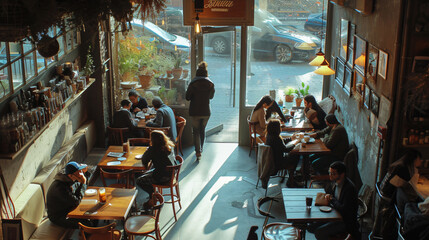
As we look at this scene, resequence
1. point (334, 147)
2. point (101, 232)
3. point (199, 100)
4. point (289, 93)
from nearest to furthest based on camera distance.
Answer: point (101, 232)
point (334, 147)
point (199, 100)
point (289, 93)

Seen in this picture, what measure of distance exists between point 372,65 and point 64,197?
16.6 feet

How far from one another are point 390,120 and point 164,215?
12.8 feet

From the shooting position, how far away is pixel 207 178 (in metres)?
9.95

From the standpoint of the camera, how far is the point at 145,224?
721 cm

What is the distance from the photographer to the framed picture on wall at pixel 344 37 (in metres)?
9.78

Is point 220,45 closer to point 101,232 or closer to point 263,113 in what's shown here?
point 263,113

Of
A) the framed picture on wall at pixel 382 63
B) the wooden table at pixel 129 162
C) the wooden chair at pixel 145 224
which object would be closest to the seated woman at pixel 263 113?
the wooden table at pixel 129 162

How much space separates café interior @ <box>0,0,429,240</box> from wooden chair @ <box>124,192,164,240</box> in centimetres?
3

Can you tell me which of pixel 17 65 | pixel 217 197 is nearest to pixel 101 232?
pixel 17 65

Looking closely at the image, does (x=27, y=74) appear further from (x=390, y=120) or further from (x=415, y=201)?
(x=415, y=201)

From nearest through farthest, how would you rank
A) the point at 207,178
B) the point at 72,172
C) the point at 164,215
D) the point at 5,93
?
the point at 5,93, the point at 72,172, the point at 164,215, the point at 207,178

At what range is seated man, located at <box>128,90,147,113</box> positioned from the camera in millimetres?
10891

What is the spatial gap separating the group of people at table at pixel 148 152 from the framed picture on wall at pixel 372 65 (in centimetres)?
340

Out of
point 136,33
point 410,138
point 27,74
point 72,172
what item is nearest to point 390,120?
point 410,138
